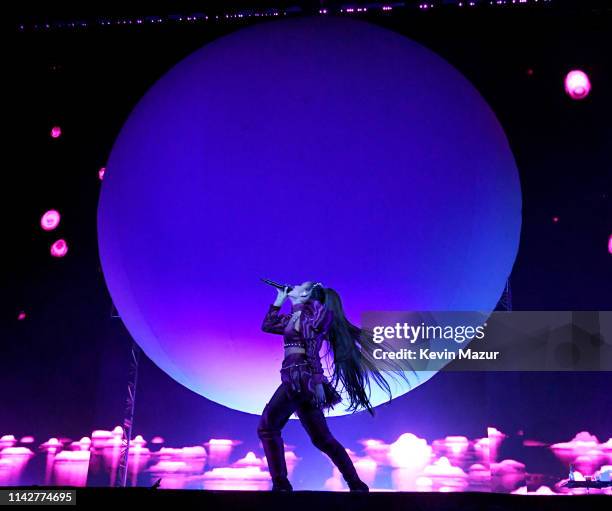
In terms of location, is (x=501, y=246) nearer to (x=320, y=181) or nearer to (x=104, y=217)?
(x=320, y=181)

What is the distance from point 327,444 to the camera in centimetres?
407

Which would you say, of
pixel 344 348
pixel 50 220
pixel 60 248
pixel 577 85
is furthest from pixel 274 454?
pixel 577 85

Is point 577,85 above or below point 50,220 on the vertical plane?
above

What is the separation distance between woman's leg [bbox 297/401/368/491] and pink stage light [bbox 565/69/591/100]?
4050mm

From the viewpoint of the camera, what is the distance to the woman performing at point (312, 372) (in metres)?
4.12

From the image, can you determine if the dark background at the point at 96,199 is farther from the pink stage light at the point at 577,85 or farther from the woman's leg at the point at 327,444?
the woman's leg at the point at 327,444

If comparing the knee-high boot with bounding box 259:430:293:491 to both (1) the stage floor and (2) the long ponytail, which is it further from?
(1) the stage floor

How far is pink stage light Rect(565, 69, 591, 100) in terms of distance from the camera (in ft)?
20.4

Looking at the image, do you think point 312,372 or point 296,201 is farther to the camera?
point 296,201

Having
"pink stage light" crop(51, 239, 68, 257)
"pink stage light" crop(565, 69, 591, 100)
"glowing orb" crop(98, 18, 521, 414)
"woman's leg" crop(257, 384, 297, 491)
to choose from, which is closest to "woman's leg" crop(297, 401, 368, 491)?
"woman's leg" crop(257, 384, 297, 491)

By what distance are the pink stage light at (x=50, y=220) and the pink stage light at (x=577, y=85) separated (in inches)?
201

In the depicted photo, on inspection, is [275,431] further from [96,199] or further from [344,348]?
[96,199]

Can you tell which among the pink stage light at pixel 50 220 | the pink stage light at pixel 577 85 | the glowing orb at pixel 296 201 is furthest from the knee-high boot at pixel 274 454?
the pink stage light at pixel 577 85

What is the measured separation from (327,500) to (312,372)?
1.10 metres
